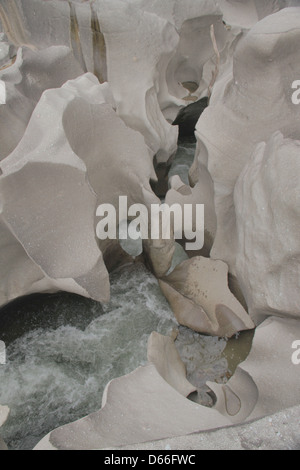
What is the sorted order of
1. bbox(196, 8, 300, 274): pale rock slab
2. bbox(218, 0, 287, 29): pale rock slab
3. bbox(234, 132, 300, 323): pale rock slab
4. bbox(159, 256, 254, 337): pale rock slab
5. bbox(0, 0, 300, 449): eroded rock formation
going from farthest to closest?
bbox(218, 0, 287, 29): pale rock slab
bbox(159, 256, 254, 337): pale rock slab
bbox(196, 8, 300, 274): pale rock slab
bbox(234, 132, 300, 323): pale rock slab
bbox(0, 0, 300, 449): eroded rock formation

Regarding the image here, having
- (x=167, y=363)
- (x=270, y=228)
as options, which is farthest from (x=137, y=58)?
(x=167, y=363)

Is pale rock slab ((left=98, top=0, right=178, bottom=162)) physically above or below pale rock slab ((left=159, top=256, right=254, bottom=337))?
above

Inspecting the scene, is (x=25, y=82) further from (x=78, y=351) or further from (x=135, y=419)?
(x=135, y=419)

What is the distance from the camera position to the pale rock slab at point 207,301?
2.75 metres

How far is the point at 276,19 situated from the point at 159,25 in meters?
1.65

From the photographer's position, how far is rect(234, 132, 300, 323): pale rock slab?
216cm

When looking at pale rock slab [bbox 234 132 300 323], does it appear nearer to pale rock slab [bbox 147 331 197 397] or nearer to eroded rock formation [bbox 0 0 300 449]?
eroded rock formation [bbox 0 0 300 449]

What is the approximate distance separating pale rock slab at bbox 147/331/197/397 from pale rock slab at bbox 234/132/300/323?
620 millimetres

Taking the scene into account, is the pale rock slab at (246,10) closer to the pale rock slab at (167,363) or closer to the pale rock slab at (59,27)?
the pale rock slab at (59,27)

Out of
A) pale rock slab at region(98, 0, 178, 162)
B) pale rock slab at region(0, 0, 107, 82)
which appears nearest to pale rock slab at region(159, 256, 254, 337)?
pale rock slab at region(98, 0, 178, 162)

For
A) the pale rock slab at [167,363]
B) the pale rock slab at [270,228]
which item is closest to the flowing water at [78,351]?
the pale rock slab at [167,363]

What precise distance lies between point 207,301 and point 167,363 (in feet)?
2.07

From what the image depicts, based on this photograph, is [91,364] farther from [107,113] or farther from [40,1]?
[40,1]

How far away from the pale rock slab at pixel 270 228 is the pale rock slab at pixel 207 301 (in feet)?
0.46
